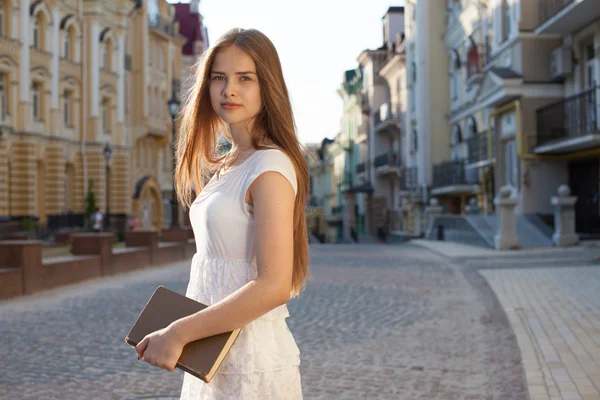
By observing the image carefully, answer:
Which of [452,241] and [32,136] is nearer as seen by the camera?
[452,241]

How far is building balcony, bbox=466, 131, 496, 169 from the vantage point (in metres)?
29.4

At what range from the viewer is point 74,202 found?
134 ft

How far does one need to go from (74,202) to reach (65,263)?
27499 millimetres

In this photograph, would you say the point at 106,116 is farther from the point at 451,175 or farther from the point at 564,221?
the point at 564,221

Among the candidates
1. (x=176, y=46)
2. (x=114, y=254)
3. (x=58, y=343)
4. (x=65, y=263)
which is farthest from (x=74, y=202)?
(x=58, y=343)

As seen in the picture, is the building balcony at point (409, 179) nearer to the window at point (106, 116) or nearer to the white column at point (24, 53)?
the window at point (106, 116)

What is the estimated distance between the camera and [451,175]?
3697 cm

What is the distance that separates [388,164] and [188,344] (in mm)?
49277

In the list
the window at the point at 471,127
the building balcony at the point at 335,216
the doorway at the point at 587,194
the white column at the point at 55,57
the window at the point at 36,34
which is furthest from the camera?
the building balcony at the point at 335,216

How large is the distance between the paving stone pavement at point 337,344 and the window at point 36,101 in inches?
952

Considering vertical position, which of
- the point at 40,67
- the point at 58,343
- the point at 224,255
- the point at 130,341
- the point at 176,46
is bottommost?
the point at 58,343

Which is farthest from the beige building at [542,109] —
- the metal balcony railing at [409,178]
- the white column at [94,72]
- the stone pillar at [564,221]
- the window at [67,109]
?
the white column at [94,72]

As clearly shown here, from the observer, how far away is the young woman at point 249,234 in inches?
82.9

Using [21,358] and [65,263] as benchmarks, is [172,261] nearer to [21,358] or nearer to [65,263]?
[65,263]
